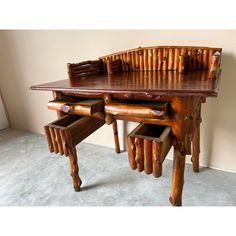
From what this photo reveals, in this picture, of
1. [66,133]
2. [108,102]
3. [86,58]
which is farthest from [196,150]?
[86,58]

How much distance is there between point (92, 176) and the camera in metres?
1.36

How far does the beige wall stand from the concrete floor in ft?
0.55

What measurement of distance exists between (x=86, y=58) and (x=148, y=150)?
102 cm

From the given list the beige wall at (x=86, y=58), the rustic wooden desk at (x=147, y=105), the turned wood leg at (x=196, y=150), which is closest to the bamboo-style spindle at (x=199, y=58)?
the rustic wooden desk at (x=147, y=105)

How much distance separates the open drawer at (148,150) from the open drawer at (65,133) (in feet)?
0.92

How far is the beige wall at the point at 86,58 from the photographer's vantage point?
3.70 feet

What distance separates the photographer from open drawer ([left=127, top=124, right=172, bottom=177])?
2.26 ft

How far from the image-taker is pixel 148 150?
706mm

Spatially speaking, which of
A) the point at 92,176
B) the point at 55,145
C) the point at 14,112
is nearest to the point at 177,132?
the point at 55,145

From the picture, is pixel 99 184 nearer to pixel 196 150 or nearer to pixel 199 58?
pixel 196 150

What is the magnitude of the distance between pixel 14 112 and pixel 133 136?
1859mm

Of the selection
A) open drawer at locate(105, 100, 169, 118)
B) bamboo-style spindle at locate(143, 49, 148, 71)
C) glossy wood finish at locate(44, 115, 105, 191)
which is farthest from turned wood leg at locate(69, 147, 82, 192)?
bamboo-style spindle at locate(143, 49, 148, 71)

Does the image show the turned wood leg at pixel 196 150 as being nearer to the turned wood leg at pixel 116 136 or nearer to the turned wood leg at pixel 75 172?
the turned wood leg at pixel 116 136

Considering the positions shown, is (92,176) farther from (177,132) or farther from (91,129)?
(177,132)
